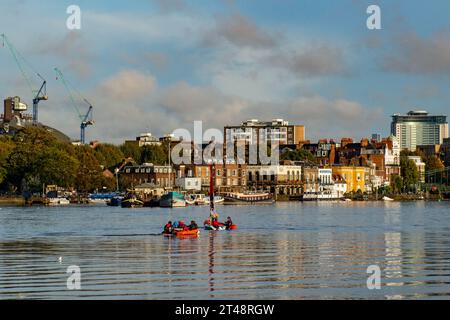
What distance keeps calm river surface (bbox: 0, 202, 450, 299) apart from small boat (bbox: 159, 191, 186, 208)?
88.1 meters

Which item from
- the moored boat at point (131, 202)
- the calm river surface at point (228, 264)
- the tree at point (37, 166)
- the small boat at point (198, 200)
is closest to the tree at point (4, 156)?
the tree at point (37, 166)

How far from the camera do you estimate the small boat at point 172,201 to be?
169 m

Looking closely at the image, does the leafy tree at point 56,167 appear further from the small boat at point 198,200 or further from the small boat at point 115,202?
the small boat at point 198,200

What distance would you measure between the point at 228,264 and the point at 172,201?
391 feet

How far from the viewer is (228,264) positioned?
50.5m

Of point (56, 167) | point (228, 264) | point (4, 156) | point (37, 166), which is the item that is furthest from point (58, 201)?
point (228, 264)

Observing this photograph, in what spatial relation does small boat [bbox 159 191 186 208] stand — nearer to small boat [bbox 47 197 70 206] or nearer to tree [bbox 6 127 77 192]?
small boat [bbox 47 197 70 206]

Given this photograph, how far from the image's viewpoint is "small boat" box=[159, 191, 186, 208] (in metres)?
169

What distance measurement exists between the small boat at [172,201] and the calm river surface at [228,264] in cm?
8806

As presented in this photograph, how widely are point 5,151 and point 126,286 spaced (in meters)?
155

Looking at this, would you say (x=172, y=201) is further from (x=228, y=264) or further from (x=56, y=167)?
(x=228, y=264)

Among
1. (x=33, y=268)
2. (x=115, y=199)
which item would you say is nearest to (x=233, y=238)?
(x=33, y=268)

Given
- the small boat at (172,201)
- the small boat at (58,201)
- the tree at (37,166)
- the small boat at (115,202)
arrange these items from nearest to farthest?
the small boat at (172,201), the small boat at (115,202), the small boat at (58,201), the tree at (37,166)
